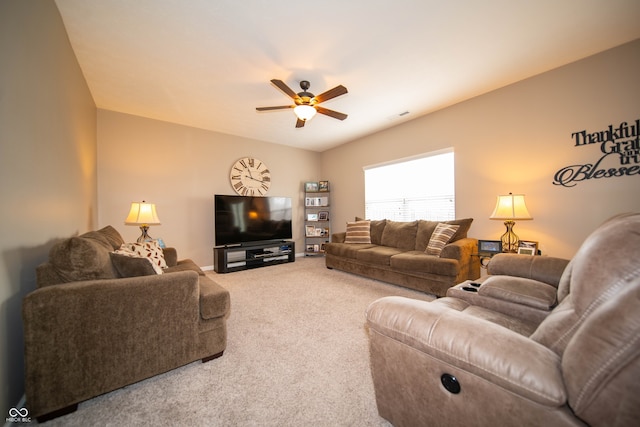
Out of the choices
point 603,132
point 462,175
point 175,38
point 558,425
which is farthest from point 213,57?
point 603,132

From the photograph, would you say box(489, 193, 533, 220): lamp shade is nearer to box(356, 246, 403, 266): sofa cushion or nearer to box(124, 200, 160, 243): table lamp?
box(356, 246, 403, 266): sofa cushion

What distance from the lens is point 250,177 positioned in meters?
5.01

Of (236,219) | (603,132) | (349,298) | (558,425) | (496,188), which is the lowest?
(349,298)

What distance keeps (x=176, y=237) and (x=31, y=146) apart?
2970mm

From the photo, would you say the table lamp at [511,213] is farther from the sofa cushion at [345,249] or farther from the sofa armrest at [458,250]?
the sofa cushion at [345,249]

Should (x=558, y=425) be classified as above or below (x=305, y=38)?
below

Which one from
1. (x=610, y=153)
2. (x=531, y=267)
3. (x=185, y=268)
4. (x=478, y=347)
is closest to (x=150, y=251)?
(x=185, y=268)

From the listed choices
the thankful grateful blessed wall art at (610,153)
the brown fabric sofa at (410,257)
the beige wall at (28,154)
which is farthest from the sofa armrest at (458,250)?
the beige wall at (28,154)

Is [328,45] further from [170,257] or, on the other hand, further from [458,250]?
[170,257]

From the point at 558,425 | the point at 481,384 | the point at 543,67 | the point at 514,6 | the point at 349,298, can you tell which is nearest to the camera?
the point at 558,425

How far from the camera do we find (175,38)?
2166 millimetres

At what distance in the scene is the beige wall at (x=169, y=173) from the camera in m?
3.67

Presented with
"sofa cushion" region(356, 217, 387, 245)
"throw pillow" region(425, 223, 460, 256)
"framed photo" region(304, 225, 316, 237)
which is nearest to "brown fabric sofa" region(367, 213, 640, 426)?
"throw pillow" region(425, 223, 460, 256)

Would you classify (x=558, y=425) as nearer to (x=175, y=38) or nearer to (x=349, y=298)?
(x=349, y=298)
